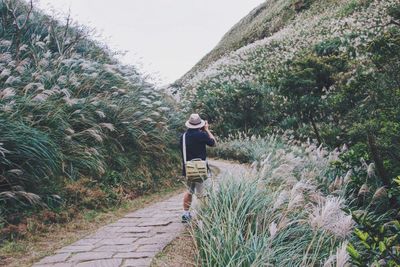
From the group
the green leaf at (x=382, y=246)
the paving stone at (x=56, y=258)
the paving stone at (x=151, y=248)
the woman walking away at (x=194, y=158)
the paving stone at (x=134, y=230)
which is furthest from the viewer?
the woman walking away at (x=194, y=158)

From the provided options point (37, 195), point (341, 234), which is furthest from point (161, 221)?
point (341, 234)

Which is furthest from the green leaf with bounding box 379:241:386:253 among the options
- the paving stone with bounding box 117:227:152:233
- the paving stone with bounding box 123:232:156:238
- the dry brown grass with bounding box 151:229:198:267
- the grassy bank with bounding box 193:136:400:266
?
the paving stone with bounding box 117:227:152:233

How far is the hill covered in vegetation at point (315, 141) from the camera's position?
4.34m

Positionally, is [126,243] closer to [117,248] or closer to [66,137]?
[117,248]

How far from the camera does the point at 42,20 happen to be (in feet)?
39.1

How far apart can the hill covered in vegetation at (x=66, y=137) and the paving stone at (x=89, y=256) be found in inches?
50.3

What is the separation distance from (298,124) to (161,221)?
9.71m

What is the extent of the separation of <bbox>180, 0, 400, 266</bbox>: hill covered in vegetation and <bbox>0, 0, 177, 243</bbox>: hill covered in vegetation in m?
2.71

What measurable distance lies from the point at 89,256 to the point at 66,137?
307cm

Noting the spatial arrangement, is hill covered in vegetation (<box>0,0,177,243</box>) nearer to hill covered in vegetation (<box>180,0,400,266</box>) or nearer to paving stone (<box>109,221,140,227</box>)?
paving stone (<box>109,221,140,227</box>)

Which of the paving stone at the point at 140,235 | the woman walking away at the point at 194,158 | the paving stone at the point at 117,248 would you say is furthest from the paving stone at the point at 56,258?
the woman walking away at the point at 194,158

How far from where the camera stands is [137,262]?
474 cm

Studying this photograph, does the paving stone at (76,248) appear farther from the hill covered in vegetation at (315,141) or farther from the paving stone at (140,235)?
the hill covered in vegetation at (315,141)

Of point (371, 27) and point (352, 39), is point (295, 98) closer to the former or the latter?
point (352, 39)
